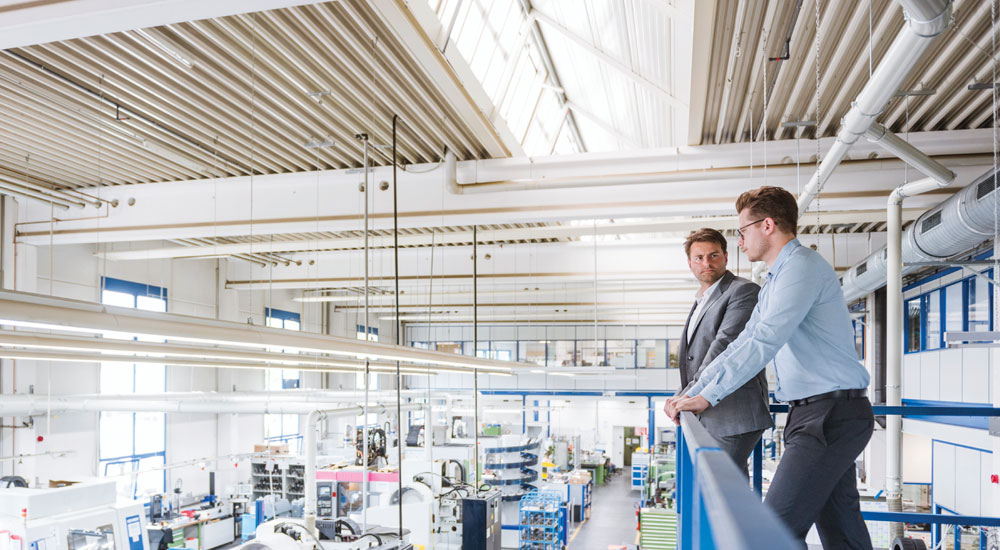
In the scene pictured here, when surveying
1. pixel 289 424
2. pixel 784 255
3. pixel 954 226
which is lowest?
pixel 289 424

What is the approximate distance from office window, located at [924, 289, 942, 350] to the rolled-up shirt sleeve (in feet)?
37.9

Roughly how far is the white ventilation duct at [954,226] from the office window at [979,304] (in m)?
2.19

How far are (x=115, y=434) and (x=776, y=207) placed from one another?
51.2ft

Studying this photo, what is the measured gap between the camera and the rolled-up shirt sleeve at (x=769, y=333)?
195cm

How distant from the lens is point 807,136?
6859 millimetres

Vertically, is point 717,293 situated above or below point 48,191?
below

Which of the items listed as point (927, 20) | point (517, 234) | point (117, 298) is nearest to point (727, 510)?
point (927, 20)

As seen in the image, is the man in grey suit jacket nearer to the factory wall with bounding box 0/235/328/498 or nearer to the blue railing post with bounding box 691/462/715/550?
the blue railing post with bounding box 691/462/715/550

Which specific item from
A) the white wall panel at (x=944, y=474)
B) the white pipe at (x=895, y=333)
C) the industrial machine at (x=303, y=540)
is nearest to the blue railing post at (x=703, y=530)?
the white pipe at (x=895, y=333)

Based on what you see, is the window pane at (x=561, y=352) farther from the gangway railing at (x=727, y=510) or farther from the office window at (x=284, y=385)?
the gangway railing at (x=727, y=510)

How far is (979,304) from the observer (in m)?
9.98

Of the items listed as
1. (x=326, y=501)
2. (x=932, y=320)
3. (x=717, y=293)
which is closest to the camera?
(x=717, y=293)

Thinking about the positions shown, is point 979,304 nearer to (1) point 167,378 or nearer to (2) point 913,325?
(2) point 913,325

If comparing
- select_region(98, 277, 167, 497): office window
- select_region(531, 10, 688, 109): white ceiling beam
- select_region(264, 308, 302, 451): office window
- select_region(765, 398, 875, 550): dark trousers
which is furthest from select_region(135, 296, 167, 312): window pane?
select_region(765, 398, 875, 550): dark trousers
